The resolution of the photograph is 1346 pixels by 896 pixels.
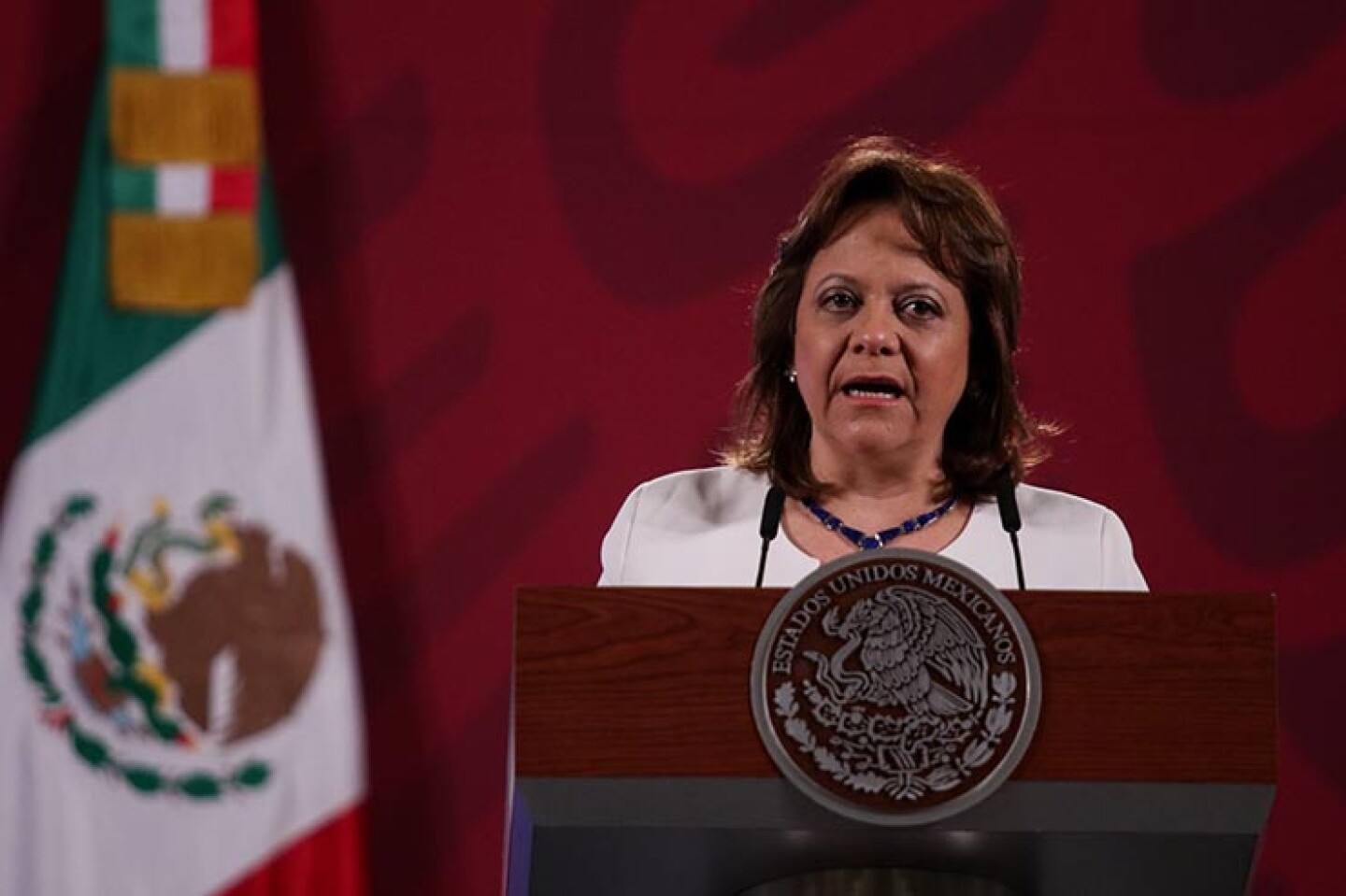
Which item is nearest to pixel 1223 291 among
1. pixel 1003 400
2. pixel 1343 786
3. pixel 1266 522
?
pixel 1266 522

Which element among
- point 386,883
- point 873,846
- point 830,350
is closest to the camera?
point 873,846

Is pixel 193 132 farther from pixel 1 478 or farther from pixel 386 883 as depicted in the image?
pixel 386 883

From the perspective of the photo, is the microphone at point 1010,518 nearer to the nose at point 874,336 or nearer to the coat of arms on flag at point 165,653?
the nose at point 874,336

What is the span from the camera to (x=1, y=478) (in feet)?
12.7

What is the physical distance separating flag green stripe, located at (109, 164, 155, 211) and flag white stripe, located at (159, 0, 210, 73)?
0.21 m

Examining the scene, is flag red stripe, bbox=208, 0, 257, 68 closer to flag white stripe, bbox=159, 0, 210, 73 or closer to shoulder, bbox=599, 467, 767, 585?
flag white stripe, bbox=159, 0, 210, 73

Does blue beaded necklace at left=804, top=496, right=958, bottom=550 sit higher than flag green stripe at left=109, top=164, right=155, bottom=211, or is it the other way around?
flag green stripe at left=109, top=164, right=155, bottom=211

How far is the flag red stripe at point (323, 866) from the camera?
3.84 meters

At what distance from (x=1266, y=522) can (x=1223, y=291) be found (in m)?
0.44

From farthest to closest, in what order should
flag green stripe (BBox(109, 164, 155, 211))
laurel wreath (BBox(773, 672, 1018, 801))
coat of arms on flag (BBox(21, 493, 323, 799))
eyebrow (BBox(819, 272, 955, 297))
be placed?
1. flag green stripe (BBox(109, 164, 155, 211))
2. coat of arms on flag (BBox(21, 493, 323, 799))
3. eyebrow (BBox(819, 272, 955, 297))
4. laurel wreath (BBox(773, 672, 1018, 801))

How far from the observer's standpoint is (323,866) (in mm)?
3844

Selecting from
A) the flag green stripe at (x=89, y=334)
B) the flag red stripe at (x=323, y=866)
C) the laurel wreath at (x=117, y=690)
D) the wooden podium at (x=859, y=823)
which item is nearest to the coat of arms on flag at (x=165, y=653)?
the laurel wreath at (x=117, y=690)

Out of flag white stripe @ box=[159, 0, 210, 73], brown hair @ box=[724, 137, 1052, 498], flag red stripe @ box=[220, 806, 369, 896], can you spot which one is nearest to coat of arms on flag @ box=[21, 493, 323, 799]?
flag red stripe @ box=[220, 806, 369, 896]

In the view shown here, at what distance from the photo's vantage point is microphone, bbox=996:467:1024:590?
2.22 metres
